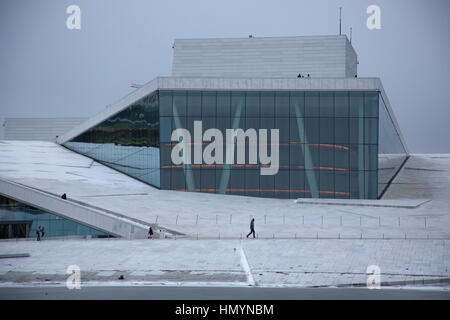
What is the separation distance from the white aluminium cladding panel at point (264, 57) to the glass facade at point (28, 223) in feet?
105

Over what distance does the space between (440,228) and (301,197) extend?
1917 cm

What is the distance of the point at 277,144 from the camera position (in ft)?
169

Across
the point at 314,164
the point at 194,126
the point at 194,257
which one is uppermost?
the point at 194,126

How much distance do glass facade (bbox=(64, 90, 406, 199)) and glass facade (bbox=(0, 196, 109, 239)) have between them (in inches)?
652

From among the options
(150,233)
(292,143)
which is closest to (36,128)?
(292,143)

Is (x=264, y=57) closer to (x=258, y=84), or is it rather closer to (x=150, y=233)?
(x=258, y=84)

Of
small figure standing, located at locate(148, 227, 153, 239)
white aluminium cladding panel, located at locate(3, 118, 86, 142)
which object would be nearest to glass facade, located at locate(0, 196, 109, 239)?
small figure standing, located at locate(148, 227, 153, 239)

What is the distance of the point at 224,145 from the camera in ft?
171
